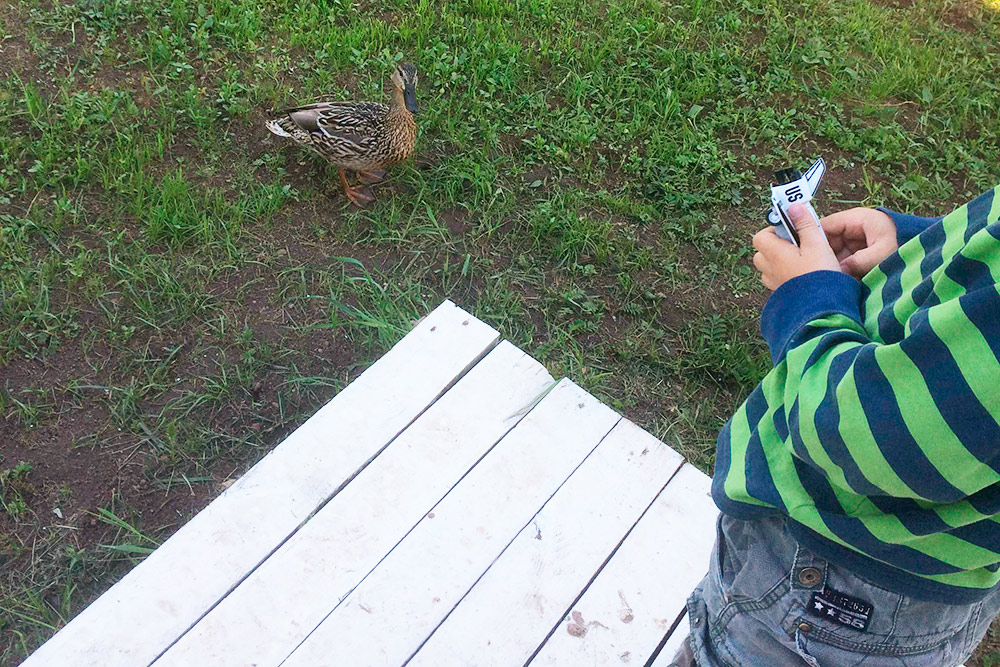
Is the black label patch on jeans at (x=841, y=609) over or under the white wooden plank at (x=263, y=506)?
over

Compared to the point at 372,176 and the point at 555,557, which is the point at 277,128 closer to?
the point at 372,176

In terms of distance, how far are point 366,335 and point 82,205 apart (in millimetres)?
1288

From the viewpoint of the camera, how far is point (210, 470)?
2643 millimetres

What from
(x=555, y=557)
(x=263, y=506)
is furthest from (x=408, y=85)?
(x=555, y=557)

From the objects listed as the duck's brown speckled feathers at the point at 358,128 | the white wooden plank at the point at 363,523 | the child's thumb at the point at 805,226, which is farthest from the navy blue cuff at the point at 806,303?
the duck's brown speckled feathers at the point at 358,128

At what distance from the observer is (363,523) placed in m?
2.14

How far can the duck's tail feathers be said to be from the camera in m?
3.44

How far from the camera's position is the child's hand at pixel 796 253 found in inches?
55.0

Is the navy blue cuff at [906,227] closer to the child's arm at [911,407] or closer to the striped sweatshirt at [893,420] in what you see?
the striped sweatshirt at [893,420]

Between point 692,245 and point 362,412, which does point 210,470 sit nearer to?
point 362,412

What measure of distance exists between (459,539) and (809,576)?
1.05 metres

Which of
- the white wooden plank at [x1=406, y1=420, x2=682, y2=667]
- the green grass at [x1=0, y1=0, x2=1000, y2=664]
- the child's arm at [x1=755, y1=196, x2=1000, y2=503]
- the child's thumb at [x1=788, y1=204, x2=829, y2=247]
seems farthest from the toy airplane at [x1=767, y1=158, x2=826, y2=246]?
the green grass at [x1=0, y1=0, x2=1000, y2=664]

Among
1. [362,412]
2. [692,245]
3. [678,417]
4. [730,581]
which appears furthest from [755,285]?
[730,581]

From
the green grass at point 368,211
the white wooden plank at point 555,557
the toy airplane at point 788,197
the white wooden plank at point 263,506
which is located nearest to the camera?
the toy airplane at point 788,197
